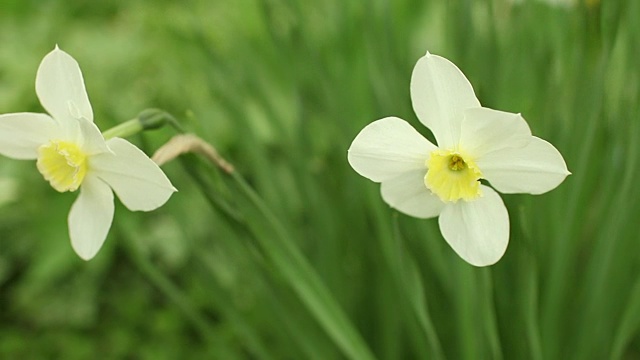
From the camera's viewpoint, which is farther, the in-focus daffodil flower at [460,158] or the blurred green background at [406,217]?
the blurred green background at [406,217]

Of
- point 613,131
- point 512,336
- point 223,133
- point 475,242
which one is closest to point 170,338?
point 223,133

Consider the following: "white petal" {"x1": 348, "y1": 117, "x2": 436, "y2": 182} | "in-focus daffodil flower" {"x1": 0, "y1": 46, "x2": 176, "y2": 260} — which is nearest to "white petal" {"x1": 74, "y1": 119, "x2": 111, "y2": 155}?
"in-focus daffodil flower" {"x1": 0, "y1": 46, "x2": 176, "y2": 260}

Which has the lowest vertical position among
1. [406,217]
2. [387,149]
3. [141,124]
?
[406,217]

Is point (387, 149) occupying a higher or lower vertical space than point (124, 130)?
lower

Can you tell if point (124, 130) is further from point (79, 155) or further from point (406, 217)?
point (406, 217)

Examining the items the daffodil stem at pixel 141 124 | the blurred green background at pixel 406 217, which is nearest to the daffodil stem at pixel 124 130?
the daffodil stem at pixel 141 124

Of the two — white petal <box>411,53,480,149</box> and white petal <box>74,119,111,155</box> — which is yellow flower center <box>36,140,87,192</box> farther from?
white petal <box>411,53,480,149</box>

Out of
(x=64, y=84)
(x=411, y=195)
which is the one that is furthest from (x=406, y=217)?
(x=64, y=84)

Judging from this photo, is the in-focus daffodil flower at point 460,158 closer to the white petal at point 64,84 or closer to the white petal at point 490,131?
the white petal at point 490,131
